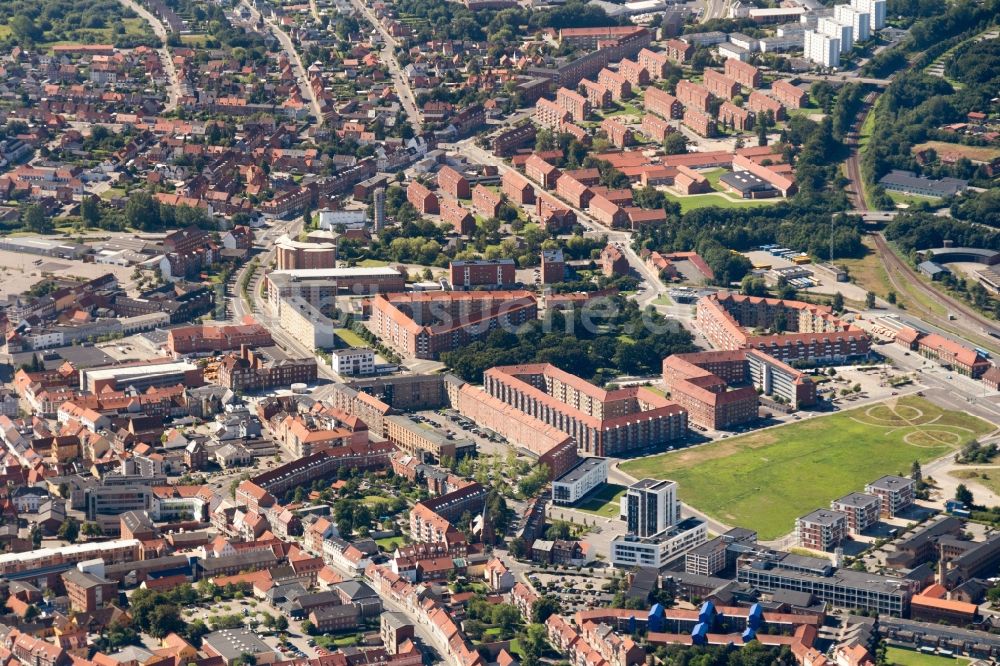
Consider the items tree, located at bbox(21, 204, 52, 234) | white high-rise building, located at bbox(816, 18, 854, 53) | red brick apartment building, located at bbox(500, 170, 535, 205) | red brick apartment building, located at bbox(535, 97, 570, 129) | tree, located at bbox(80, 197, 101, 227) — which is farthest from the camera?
white high-rise building, located at bbox(816, 18, 854, 53)

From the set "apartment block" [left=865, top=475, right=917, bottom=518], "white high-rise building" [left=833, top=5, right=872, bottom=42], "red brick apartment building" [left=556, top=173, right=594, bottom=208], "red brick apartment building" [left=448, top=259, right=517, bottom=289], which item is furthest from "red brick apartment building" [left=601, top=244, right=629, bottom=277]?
"white high-rise building" [left=833, top=5, right=872, bottom=42]

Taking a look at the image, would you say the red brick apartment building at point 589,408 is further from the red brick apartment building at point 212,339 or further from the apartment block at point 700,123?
the apartment block at point 700,123

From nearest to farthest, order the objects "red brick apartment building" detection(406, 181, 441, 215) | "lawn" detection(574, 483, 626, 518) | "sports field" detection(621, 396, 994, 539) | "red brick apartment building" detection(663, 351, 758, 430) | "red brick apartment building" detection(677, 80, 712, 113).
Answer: "lawn" detection(574, 483, 626, 518)
"sports field" detection(621, 396, 994, 539)
"red brick apartment building" detection(663, 351, 758, 430)
"red brick apartment building" detection(406, 181, 441, 215)
"red brick apartment building" detection(677, 80, 712, 113)

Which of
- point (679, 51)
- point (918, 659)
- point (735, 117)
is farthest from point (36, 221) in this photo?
point (918, 659)

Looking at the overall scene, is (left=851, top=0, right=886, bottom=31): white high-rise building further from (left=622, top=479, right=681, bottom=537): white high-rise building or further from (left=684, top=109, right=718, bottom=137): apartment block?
(left=622, top=479, right=681, bottom=537): white high-rise building

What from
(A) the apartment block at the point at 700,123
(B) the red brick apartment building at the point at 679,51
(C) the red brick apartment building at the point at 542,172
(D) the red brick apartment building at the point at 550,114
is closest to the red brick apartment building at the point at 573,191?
(C) the red brick apartment building at the point at 542,172

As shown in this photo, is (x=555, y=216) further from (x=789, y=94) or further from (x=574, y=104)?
(x=789, y=94)

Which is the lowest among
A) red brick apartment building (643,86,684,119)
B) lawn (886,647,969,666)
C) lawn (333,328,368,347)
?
lawn (886,647,969,666)
